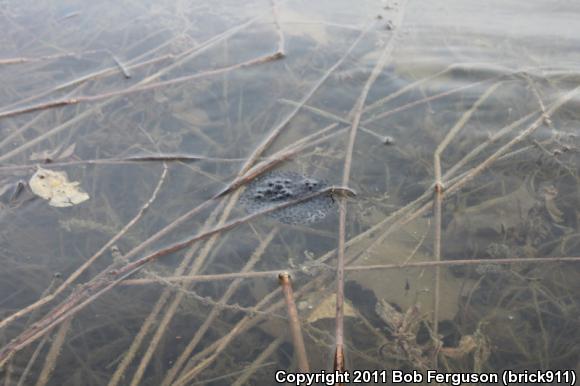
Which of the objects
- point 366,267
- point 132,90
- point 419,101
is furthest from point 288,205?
point 132,90

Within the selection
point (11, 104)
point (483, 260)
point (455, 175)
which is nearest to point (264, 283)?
point (483, 260)

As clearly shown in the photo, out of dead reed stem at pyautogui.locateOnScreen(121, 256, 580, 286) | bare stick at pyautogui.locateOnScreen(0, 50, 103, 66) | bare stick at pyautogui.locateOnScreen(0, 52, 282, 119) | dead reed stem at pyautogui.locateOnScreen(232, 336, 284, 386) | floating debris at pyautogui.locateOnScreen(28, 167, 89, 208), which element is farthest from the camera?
bare stick at pyautogui.locateOnScreen(0, 50, 103, 66)

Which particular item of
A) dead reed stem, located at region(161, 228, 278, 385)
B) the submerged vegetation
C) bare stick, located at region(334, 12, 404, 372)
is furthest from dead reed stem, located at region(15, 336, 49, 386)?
bare stick, located at region(334, 12, 404, 372)

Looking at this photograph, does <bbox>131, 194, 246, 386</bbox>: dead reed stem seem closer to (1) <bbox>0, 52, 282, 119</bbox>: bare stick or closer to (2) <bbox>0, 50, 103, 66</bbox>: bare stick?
(1) <bbox>0, 52, 282, 119</bbox>: bare stick

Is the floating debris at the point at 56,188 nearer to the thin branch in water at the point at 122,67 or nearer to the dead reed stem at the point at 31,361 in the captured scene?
the dead reed stem at the point at 31,361

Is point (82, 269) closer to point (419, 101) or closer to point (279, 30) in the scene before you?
point (419, 101)

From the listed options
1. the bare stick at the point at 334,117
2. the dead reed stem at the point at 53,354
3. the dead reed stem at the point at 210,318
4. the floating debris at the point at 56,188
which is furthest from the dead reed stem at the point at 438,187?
the floating debris at the point at 56,188

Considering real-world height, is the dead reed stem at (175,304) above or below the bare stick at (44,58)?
below

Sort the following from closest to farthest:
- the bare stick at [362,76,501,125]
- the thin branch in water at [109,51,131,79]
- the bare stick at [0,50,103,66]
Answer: the bare stick at [362,76,501,125], the thin branch in water at [109,51,131,79], the bare stick at [0,50,103,66]
